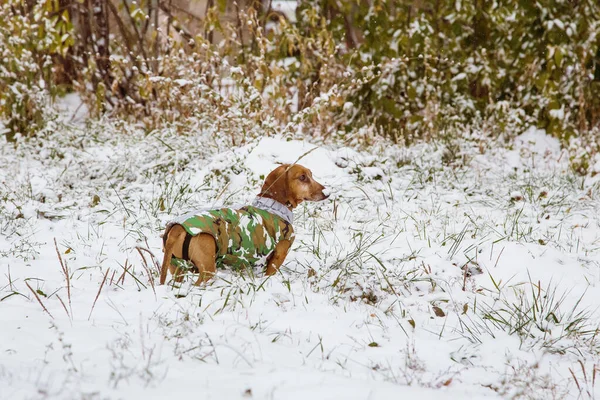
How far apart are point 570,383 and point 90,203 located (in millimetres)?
3581

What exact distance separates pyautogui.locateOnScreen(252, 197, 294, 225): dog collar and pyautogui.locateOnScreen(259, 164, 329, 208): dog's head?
0.14ft

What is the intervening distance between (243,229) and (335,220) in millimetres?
1309

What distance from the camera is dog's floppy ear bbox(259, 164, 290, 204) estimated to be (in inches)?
123

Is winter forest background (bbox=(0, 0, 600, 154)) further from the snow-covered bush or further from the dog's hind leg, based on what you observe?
the dog's hind leg

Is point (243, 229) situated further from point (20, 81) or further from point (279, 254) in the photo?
point (20, 81)

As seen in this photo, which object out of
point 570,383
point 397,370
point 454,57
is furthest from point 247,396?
point 454,57

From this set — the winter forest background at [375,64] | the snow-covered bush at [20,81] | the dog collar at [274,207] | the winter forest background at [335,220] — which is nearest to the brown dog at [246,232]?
the dog collar at [274,207]

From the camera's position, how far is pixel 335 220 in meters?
3.97

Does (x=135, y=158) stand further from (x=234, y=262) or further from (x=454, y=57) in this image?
(x=454, y=57)

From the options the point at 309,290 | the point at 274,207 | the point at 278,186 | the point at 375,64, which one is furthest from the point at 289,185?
the point at 375,64

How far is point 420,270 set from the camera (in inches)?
119

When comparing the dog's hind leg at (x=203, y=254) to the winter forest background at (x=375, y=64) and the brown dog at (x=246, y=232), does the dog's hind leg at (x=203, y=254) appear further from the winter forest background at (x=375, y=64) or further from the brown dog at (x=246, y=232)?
the winter forest background at (x=375, y=64)

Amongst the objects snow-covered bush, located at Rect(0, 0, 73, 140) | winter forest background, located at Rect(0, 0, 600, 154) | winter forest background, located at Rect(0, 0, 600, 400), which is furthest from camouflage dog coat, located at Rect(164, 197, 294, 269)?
snow-covered bush, located at Rect(0, 0, 73, 140)

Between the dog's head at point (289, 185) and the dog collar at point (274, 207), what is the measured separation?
44 mm
